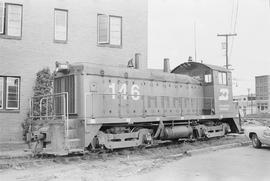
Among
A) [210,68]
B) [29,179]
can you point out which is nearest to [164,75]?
[210,68]

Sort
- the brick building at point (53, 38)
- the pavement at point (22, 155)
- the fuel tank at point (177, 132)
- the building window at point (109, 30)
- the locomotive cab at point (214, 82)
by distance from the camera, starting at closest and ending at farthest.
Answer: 1. the pavement at point (22, 155)
2. the fuel tank at point (177, 132)
3. the locomotive cab at point (214, 82)
4. the brick building at point (53, 38)
5. the building window at point (109, 30)

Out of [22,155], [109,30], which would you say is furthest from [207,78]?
[22,155]

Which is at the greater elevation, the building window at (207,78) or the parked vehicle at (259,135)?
the building window at (207,78)

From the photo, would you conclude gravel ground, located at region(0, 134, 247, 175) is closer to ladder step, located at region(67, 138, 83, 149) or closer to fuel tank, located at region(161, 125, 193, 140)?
ladder step, located at region(67, 138, 83, 149)

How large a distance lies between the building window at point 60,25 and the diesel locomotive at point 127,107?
5.80m

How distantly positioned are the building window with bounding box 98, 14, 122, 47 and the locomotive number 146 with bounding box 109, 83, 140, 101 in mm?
7419

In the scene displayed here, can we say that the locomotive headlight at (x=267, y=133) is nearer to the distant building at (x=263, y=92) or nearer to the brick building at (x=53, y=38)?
the brick building at (x=53, y=38)

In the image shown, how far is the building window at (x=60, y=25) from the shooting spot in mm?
20016

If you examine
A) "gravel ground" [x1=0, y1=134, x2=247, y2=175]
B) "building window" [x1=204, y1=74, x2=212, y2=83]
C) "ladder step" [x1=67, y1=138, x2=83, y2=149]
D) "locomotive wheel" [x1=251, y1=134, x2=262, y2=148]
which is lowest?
"gravel ground" [x1=0, y1=134, x2=247, y2=175]

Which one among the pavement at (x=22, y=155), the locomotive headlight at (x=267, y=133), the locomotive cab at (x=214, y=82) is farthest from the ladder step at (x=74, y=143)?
the locomotive cab at (x=214, y=82)

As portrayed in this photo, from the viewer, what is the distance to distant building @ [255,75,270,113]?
216ft

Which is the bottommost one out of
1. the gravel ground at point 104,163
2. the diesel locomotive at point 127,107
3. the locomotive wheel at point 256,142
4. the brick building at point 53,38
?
the gravel ground at point 104,163

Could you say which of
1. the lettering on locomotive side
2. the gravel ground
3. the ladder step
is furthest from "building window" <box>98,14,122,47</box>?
the ladder step

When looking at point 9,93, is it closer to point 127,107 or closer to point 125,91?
point 125,91
